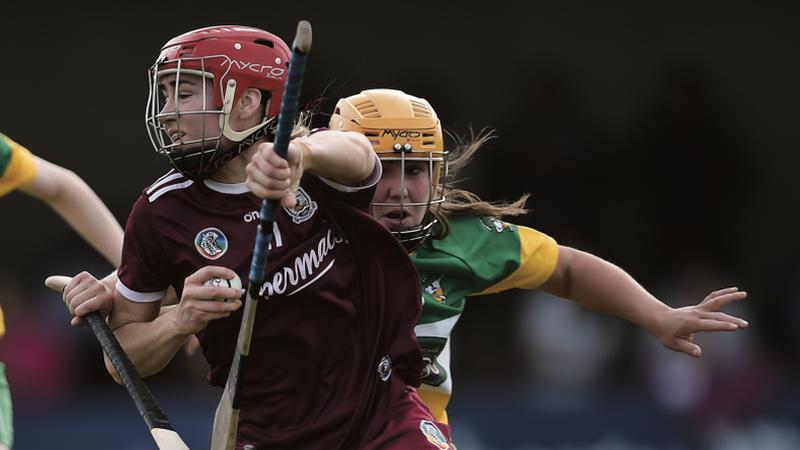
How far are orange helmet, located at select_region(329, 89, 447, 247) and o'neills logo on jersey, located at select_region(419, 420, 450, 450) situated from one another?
2.42 ft

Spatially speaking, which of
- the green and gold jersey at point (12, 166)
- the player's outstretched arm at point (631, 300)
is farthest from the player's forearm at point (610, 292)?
the green and gold jersey at point (12, 166)

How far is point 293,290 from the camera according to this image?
407cm

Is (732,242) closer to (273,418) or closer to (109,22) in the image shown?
(109,22)

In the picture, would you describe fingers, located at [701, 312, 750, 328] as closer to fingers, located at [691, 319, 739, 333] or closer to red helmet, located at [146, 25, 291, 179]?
fingers, located at [691, 319, 739, 333]

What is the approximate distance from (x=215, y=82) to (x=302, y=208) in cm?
43

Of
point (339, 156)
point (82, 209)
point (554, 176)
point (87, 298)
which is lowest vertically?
point (554, 176)

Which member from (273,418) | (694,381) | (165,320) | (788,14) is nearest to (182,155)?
(165,320)

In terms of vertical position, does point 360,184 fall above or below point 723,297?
above

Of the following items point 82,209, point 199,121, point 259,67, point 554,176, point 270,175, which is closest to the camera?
point 270,175

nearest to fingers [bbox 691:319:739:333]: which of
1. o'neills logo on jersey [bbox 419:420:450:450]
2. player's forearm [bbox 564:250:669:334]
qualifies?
player's forearm [bbox 564:250:669:334]

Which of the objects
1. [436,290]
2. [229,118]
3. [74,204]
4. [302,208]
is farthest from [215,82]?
[436,290]

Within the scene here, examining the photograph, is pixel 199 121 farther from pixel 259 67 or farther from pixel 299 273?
pixel 299 273

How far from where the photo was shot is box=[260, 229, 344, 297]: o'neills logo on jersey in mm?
4055

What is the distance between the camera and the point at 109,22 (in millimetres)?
11109
